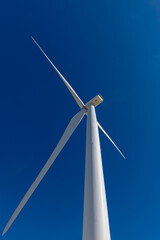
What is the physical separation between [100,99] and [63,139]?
4893mm

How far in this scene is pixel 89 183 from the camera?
5691 mm

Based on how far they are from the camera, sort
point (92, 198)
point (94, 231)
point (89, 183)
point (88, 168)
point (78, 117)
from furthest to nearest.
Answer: point (78, 117) < point (88, 168) < point (89, 183) < point (92, 198) < point (94, 231)

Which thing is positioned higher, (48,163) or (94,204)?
(48,163)

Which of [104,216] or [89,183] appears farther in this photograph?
[89,183]

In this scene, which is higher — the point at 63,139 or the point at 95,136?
the point at 63,139

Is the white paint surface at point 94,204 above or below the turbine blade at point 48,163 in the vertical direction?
below

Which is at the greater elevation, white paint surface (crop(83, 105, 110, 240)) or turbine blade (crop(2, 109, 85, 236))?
turbine blade (crop(2, 109, 85, 236))

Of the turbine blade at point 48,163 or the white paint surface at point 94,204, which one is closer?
the white paint surface at point 94,204

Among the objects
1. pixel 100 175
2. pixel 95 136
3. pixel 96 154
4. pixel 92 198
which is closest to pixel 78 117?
pixel 95 136

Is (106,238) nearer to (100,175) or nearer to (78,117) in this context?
(100,175)

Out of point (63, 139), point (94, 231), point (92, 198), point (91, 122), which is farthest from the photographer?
point (63, 139)

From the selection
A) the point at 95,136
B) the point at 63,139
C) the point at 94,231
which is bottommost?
the point at 94,231

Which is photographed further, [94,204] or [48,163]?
[48,163]

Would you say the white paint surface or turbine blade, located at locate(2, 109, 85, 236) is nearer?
the white paint surface
